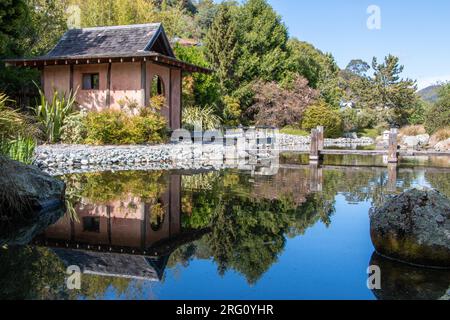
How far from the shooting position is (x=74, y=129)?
1484 cm

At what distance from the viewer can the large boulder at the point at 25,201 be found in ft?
17.4

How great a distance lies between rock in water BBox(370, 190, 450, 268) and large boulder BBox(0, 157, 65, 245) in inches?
146

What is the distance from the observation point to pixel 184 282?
368 cm

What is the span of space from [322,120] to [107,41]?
15.3 metres

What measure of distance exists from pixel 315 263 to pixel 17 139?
5.79 meters

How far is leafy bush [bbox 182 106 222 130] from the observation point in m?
20.9

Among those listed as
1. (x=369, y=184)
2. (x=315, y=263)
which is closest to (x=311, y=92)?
(x=369, y=184)

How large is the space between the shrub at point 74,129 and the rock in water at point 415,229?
12.1 metres

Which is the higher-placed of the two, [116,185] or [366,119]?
[366,119]

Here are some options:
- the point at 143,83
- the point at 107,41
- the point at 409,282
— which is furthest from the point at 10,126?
the point at 107,41

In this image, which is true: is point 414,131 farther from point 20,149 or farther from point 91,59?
point 20,149

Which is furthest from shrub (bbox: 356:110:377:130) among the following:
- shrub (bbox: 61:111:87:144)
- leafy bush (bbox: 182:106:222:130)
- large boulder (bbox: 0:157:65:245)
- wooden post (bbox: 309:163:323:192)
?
large boulder (bbox: 0:157:65:245)

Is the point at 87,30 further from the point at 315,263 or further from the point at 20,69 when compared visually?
the point at 315,263

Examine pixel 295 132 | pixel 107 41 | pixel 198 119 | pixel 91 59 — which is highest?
pixel 107 41
